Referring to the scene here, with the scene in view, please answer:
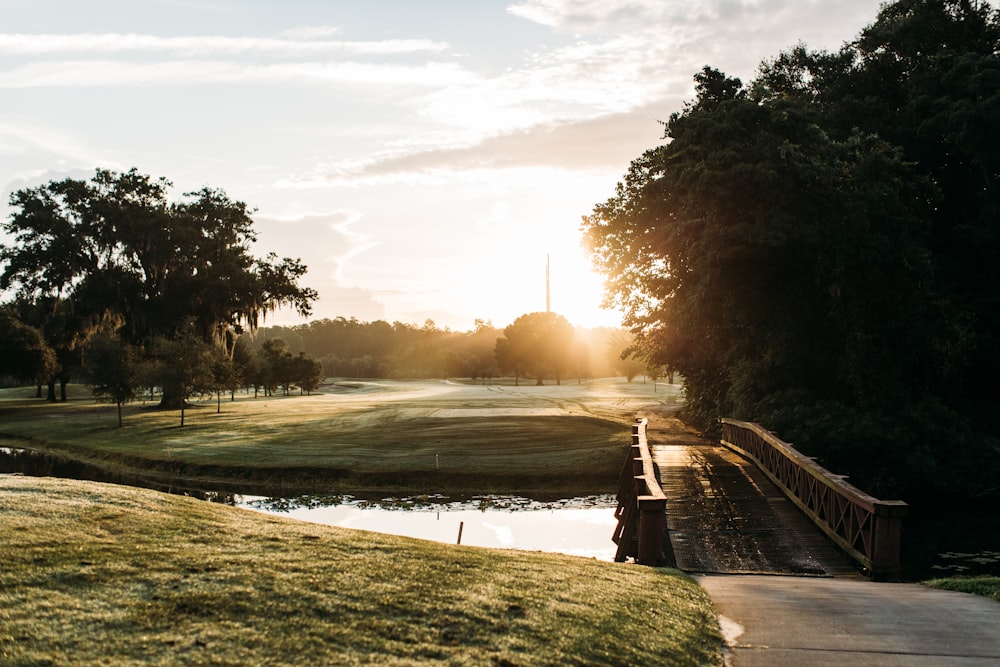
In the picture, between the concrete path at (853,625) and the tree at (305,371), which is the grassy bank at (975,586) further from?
the tree at (305,371)

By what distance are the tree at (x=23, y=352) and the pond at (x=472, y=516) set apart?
4168 cm

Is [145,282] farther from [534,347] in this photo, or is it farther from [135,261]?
[534,347]

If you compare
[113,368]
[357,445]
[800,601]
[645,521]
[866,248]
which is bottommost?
[357,445]

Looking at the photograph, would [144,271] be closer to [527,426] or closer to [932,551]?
[527,426]

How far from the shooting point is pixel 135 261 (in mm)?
51969

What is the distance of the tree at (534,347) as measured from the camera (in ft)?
378

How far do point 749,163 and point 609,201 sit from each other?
12.2 metres

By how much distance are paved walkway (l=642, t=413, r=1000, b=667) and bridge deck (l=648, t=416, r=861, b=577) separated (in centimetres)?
2

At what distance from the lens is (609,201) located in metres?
39.2

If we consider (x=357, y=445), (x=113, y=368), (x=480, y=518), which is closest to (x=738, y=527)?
(x=480, y=518)

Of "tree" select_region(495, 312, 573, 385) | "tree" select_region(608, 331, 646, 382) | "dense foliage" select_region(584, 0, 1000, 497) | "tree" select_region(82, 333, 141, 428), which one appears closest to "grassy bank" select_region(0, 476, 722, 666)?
"dense foliage" select_region(584, 0, 1000, 497)

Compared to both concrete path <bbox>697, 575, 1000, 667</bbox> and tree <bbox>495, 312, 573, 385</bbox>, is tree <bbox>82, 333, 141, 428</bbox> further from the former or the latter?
tree <bbox>495, 312, 573, 385</bbox>

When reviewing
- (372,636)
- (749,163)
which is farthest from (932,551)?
(372,636)

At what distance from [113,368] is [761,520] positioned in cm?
4187
